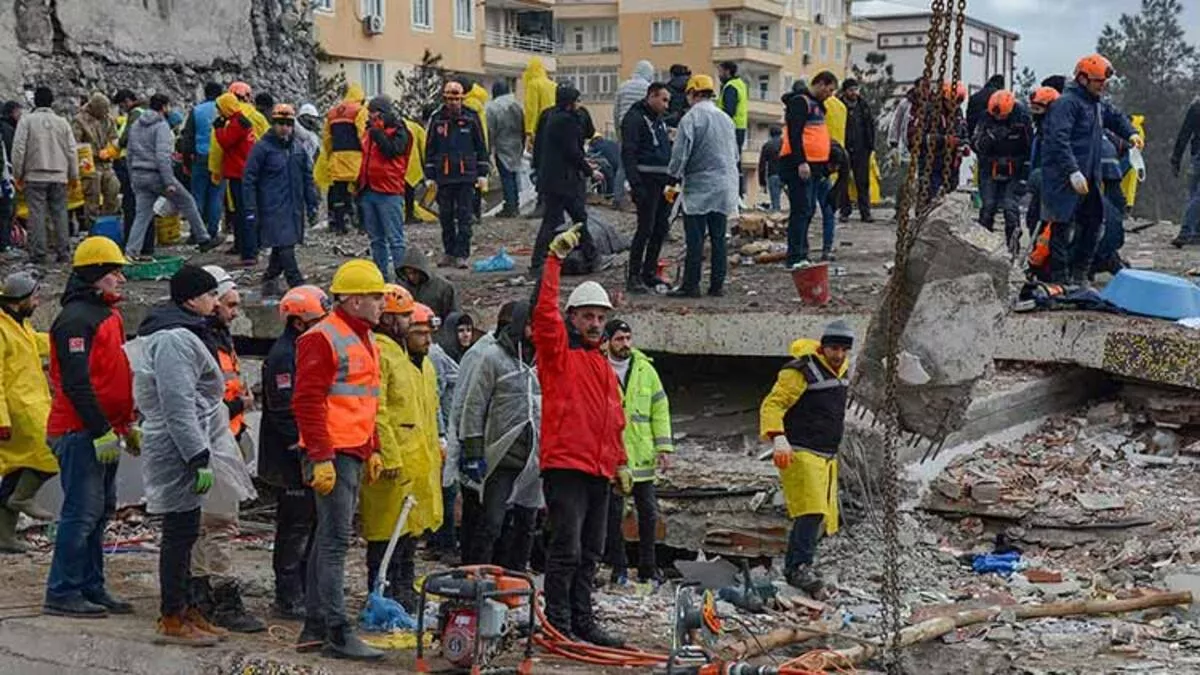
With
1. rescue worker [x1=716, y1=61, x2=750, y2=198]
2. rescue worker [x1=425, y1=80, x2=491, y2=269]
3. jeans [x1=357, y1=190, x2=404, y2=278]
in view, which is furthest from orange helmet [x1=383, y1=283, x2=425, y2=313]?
rescue worker [x1=716, y1=61, x2=750, y2=198]

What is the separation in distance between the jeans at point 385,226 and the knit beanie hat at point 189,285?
5906 mm

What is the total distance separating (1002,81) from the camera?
54.4 feet

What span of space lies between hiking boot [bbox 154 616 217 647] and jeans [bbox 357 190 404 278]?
6309mm

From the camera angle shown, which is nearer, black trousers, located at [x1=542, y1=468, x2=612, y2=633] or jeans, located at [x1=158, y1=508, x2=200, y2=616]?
jeans, located at [x1=158, y1=508, x2=200, y2=616]

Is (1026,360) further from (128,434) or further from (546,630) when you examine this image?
(128,434)

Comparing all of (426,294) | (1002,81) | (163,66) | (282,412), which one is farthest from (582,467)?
→ (163,66)

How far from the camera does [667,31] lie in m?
65.4

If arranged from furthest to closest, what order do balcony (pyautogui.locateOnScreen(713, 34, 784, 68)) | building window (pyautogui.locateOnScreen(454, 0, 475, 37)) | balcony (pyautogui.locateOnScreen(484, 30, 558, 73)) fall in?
balcony (pyautogui.locateOnScreen(713, 34, 784, 68)) < balcony (pyautogui.locateOnScreen(484, 30, 558, 73)) < building window (pyautogui.locateOnScreen(454, 0, 475, 37))

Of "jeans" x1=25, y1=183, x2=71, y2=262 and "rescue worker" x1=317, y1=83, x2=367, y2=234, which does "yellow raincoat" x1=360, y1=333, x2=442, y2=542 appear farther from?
"jeans" x1=25, y1=183, x2=71, y2=262

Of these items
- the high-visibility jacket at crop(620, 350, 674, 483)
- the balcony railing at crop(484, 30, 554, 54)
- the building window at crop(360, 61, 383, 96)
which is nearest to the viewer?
the high-visibility jacket at crop(620, 350, 674, 483)

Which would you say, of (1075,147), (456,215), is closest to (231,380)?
(1075,147)

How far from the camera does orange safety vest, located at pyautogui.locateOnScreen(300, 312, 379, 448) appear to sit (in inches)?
278

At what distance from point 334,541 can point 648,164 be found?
6463 millimetres

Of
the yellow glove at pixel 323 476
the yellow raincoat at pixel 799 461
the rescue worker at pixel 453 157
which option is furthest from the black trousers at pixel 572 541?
the rescue worker at pixel 453 157
